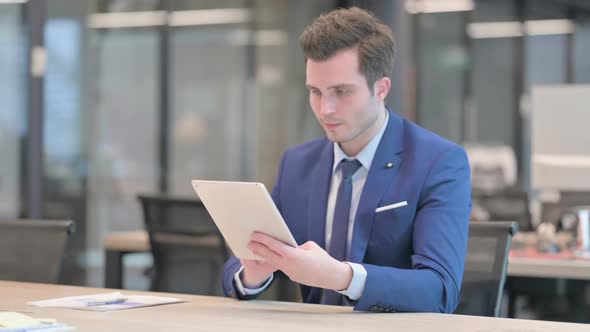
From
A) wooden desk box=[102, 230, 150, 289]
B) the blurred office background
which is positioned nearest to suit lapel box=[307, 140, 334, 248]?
wooden desk box=[102, 230, 150, 289]

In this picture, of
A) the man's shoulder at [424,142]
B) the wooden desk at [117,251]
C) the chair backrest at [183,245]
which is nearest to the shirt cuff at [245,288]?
the man's shoulder at [424,142]

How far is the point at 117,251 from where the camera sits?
17.1 ft

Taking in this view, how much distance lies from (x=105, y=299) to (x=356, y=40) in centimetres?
96

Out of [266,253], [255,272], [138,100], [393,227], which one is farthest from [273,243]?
[138,100]

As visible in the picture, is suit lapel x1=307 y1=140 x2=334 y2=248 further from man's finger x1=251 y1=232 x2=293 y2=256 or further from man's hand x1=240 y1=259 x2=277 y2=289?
man's finger x1=251 y1=232 x2=293 y2=256

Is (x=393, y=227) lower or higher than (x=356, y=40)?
lower

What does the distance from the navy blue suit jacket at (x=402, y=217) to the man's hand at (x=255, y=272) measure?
7 centimetres

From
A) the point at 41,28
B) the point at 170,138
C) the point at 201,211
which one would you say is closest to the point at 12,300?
the point at 201,211

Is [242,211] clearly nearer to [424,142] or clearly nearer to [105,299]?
[105,299]

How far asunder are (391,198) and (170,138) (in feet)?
18.0

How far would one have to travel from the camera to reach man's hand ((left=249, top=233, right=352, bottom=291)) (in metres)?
2.23

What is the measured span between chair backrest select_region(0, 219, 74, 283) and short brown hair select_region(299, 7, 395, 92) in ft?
3.57

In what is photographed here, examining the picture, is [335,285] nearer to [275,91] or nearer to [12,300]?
[12,300]

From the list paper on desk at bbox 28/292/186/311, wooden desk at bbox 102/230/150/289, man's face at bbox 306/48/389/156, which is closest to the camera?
paper on desk at bbox 28/292/186/311
